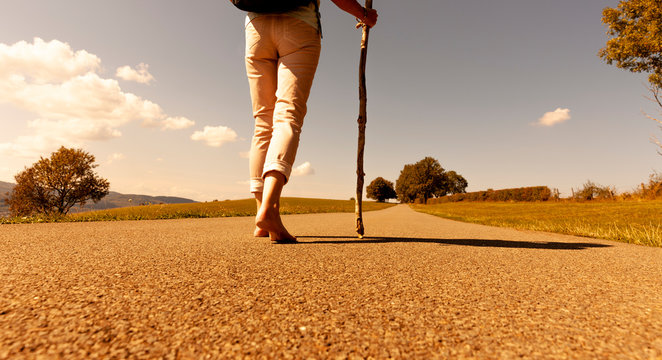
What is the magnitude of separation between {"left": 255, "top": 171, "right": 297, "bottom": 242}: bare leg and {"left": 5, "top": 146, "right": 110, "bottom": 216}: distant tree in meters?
40.6

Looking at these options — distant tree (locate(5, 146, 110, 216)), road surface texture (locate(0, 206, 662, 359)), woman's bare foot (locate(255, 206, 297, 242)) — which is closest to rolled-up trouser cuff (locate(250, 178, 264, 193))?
woman's bare foot (locate(255, 206, 297, 242))

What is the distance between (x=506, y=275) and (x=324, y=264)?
1.04 meters

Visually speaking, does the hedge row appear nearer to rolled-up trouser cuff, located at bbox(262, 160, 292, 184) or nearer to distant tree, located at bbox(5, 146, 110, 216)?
rolled-up trouser cuff, located at bbox(262, 160, 292, 184)

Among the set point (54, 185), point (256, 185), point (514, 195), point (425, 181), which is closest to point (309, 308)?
point (256, 185)

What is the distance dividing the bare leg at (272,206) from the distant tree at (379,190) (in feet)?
327

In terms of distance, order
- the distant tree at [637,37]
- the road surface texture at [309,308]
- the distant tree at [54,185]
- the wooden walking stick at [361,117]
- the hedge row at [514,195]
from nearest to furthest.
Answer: the road surface texture at [309,308] → the wooden walking stick at [361,117] → the distant tree at [637,37] → the hedge row at [514,195] → the distant tree at [54,185]

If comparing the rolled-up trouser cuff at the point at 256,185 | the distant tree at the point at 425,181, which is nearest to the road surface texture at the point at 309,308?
the rolled-up trouser cuff at the point at 256,185

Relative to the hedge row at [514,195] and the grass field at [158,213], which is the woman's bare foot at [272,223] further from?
the hedge row at [514,195]

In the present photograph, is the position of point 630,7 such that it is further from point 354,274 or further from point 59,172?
point 59,172

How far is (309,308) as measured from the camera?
3.24 ft

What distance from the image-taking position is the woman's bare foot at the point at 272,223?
92.2 inches

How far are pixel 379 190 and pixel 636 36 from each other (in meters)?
90.4

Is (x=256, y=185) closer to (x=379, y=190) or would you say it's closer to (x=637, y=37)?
(x=637, y=37)

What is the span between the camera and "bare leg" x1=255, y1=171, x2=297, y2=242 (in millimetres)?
2307
